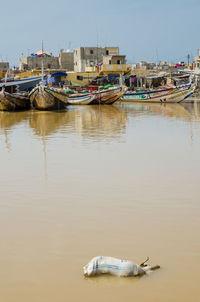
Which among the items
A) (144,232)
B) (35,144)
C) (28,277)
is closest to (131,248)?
(144,232)

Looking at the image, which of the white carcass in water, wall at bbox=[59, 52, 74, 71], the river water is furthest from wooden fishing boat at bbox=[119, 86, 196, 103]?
the white carcass in water

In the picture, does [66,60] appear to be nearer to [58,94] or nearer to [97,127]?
[58,94]

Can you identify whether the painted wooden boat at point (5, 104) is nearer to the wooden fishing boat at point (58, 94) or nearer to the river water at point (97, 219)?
the wooden fishing boat at point (58, 94)

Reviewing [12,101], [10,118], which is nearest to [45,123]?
[10,118]

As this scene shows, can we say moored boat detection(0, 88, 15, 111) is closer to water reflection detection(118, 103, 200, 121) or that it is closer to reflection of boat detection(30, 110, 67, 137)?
reflection of boat detection(30, 110, 67, 137)

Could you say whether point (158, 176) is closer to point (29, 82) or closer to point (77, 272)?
point (77, 272)

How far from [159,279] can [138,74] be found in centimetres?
3876

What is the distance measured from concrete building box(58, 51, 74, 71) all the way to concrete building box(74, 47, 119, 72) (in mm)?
1446

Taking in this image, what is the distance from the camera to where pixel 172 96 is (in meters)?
28.9

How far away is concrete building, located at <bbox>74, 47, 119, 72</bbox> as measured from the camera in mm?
45656

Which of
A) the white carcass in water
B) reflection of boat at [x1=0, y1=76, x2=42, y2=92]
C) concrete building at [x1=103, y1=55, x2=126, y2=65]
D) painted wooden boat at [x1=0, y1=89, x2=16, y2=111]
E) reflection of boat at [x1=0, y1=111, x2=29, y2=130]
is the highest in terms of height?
concrete building at [x1=103, y1=55, x2=126, y2=65]

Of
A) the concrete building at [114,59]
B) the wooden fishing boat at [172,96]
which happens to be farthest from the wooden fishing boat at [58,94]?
the concrete building at [114,59]

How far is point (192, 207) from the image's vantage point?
5.79 m

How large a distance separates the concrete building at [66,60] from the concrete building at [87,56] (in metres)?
1.45
